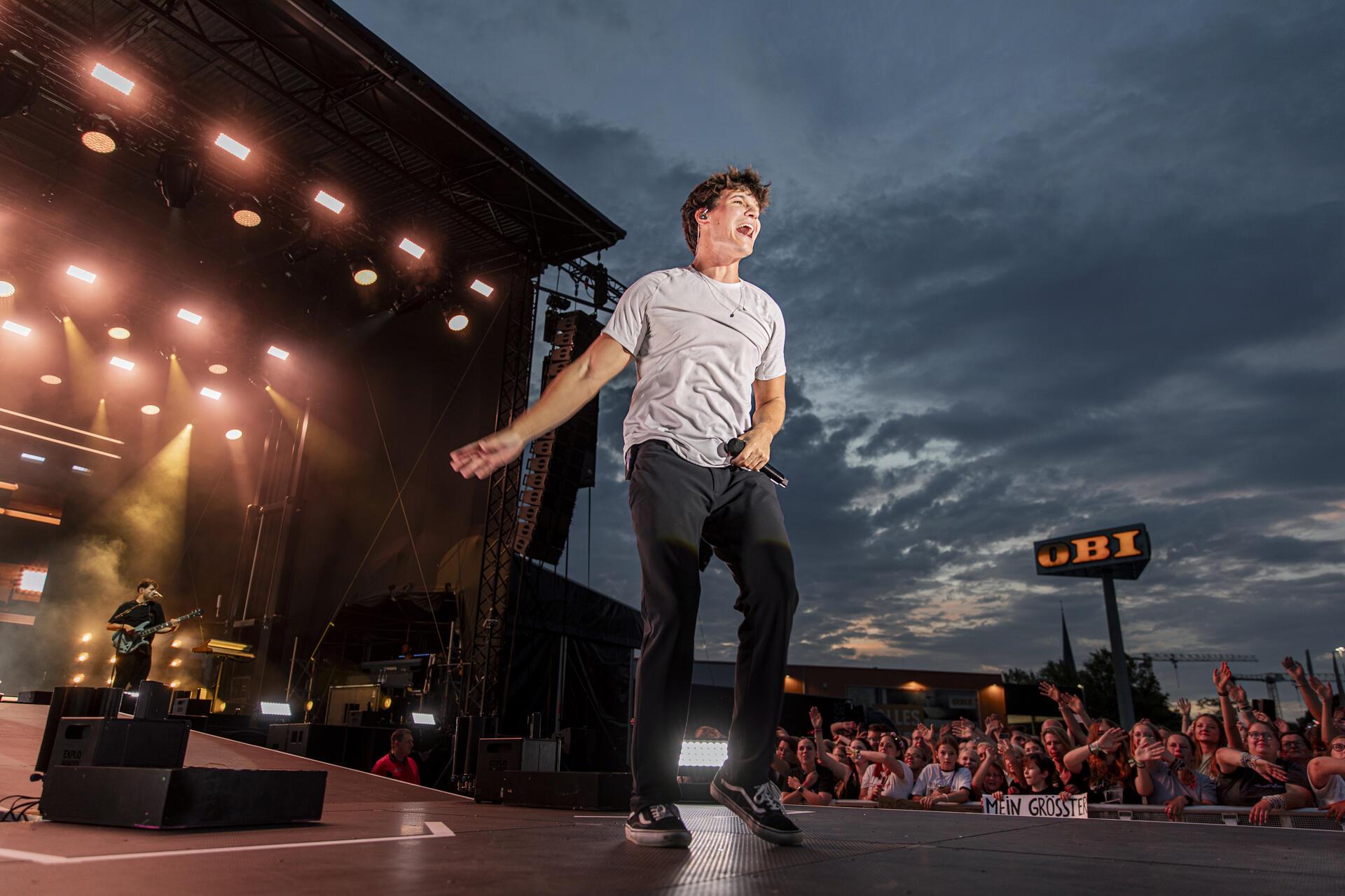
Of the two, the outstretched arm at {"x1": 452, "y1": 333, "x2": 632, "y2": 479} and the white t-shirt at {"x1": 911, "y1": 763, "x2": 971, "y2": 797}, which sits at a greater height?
the outstretched arm at {"x1": 452, "y1": 333, "x2": 632, "y2": 479}

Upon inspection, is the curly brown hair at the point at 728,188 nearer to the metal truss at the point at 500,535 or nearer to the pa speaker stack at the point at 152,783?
the pa speaker stack at the point at 152,783

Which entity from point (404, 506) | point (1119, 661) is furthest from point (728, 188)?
point (1119, 661)

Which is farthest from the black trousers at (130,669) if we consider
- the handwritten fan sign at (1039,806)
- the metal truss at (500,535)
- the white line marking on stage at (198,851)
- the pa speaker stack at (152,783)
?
the white line marking on stage at (198,851)

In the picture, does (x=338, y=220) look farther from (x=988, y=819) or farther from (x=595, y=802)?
(x=988, y=819)

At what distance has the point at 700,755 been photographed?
6.52 metres

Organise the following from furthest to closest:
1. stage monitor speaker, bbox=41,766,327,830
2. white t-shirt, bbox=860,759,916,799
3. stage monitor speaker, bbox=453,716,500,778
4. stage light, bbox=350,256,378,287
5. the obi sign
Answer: the obi sign → stage light, bbox=350,256,378,287 → stage monitor speaker, bbox=453,716,500,778 → white t-shirt, bbox=860,759,916,799 → stage monitor speaker, bbox=41,766,327,830

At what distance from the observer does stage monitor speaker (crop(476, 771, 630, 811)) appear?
3.66 m

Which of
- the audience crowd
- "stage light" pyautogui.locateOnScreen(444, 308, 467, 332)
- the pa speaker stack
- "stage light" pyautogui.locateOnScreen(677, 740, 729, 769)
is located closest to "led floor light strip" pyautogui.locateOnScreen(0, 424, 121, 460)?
"stage light" pyautogui.locateOnScreen(444, 308, 467, 332)

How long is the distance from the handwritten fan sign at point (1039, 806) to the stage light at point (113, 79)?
10.1 meters

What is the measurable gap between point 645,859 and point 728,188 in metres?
1.74

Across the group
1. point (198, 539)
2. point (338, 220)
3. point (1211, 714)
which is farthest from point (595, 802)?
point (198, 539)

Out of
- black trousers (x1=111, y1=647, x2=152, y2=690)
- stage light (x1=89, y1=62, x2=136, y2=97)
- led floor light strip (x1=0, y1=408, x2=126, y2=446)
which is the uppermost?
stage light (x1=89, y1=62, x2=136, y2=97)

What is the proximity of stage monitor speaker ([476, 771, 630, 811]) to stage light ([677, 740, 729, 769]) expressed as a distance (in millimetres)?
2563

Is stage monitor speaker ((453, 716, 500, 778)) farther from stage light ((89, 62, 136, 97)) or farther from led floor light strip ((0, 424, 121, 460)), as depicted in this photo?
led floor light strip ((0, 424, 121, 460))
